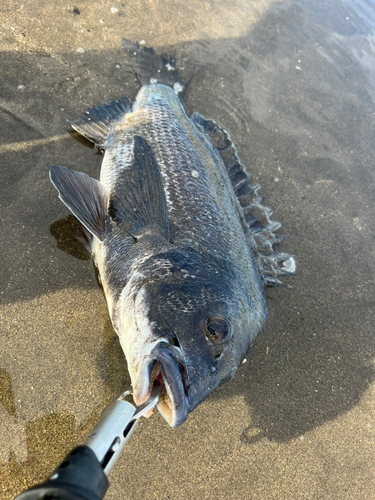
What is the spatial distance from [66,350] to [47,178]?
1.62 m

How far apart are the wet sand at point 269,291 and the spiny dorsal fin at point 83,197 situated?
0.47 meters

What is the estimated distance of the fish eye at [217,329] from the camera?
1832mm

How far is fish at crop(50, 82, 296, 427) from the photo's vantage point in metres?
1.76

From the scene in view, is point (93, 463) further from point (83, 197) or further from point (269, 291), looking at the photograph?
point (269, 291)

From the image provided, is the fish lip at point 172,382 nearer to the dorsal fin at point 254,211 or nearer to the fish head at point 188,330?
the fish head at point 188,330

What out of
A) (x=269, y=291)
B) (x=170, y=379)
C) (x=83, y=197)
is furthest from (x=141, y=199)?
(x=269, y=291)

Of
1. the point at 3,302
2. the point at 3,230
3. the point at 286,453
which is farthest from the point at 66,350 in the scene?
the point at 286,453

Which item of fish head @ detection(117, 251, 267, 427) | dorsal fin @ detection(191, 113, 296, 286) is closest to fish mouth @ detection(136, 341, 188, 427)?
fish head @ detection(117, 251, 267, 427)

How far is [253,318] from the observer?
88.5 inches

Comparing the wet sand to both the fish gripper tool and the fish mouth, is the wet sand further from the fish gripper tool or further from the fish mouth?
the fish gripper tool

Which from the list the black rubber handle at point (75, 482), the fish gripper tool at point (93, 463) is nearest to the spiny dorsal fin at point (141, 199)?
the fish gripper tool at point (93, 463)

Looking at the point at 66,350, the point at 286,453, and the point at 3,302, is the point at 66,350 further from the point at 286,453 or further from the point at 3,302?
the point at 286,453

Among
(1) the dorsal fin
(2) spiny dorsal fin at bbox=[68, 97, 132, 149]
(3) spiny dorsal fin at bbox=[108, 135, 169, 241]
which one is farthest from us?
(2) spiny dorsal fin at bbox=[68, 97, 132, 149]

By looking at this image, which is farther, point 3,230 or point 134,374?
point 3,230
